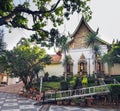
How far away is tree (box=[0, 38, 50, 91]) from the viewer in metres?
26.2

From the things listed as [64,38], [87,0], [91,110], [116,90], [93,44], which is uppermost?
[93,44]

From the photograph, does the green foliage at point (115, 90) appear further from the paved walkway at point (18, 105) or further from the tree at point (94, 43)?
the tree at point (94, 43)

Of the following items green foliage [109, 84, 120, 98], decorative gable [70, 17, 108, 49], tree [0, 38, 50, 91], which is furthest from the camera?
decorative gable [70, 17, 108, 49]

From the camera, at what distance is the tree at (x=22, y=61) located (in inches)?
1031

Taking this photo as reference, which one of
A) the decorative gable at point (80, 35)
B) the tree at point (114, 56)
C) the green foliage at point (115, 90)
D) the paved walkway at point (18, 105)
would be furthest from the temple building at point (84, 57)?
the paved walkway at point (18, 105)

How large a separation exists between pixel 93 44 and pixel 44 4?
2276 cm

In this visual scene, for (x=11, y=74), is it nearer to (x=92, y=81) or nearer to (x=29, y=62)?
(x=29, y=62)

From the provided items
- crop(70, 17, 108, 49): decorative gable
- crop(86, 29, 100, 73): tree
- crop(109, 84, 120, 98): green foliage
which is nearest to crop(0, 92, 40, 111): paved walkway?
crop(109, 84, 120, 98): green foliage

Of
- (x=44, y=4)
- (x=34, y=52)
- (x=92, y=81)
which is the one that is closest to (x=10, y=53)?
(x=34, y=52)

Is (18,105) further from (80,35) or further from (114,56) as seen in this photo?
(80,35)

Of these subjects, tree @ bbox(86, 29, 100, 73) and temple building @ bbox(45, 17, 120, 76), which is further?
temple building @ bbox(45, 17, 120, 76)

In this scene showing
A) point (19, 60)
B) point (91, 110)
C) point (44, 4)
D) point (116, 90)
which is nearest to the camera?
point (44, 4)

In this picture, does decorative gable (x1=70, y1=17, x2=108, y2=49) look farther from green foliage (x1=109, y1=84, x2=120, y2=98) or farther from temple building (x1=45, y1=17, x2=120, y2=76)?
green foliage (x1=109, y1=84, x2=120, y2=98)

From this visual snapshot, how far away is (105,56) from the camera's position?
29016 mm
